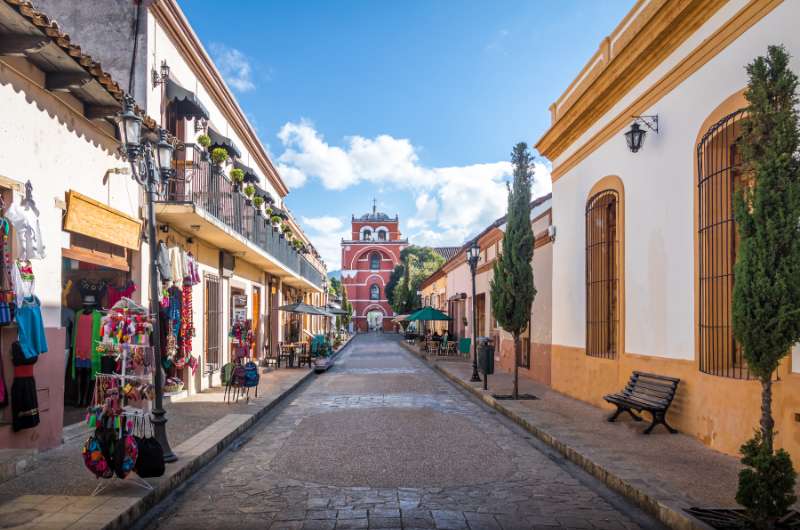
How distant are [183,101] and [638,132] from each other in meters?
8.28

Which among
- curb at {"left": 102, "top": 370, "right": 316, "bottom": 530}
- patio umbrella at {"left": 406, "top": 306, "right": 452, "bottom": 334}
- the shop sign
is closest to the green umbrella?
patio umbrella at {"left": 406, "top": 306, "right": 452, "bottom": 334}

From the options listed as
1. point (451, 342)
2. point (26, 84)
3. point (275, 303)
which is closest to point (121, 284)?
point (26, 84)

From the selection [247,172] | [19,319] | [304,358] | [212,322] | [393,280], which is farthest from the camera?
[393,280]

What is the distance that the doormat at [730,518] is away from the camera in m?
4.56

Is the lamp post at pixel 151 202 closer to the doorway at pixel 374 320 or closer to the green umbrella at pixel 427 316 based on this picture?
the green umbrella at pixel 427 316

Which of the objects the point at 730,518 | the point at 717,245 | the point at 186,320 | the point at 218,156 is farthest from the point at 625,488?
the point at 218,156

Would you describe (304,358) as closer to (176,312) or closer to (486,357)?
(486,357)

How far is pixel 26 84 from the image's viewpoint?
7008 mm

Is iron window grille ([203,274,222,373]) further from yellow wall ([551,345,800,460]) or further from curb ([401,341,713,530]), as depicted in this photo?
yellow wall ([551,345,800,460])

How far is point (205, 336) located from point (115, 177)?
5.44 metres

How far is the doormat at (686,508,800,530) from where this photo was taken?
4.56 meters

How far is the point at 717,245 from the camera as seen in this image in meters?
8.00

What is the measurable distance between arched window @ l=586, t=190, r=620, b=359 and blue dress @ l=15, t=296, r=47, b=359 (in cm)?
890

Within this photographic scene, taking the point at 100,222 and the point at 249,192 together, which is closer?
the point at 100,222
